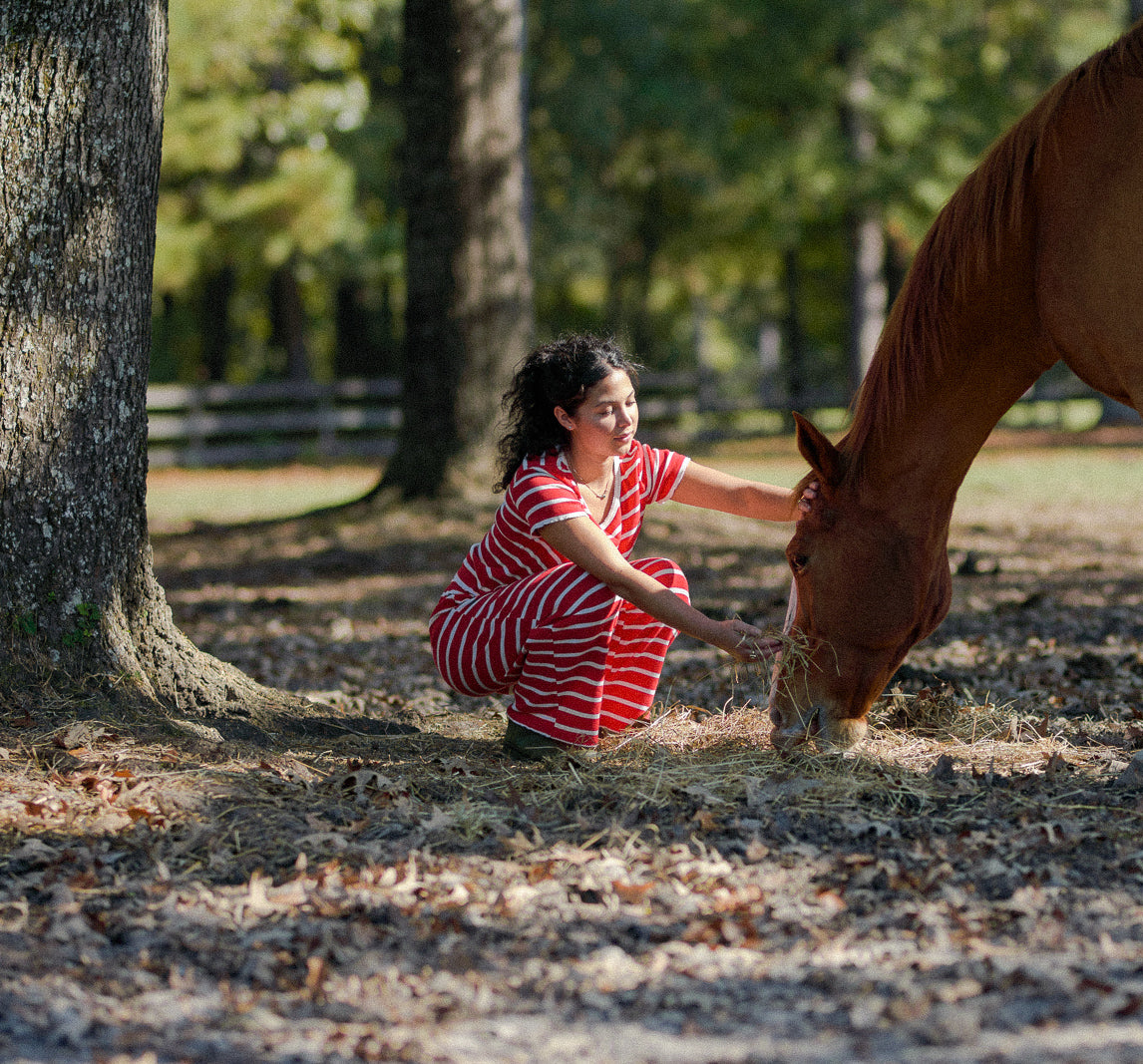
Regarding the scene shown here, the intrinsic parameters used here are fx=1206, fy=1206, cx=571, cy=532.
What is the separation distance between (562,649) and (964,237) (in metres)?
1.58

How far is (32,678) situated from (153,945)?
1.31m

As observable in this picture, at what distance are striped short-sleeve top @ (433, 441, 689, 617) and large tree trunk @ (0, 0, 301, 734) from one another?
40.3 inches

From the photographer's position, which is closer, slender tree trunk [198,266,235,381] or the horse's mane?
the horse's mane

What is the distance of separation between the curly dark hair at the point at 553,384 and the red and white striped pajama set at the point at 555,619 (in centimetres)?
8

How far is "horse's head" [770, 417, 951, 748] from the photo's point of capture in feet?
11.1

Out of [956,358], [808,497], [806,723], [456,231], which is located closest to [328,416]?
[456,231]

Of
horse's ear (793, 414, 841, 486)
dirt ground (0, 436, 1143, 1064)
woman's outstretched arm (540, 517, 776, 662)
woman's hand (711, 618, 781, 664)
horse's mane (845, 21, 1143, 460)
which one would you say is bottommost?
dirt ground (0, 436, 1143, 1064)

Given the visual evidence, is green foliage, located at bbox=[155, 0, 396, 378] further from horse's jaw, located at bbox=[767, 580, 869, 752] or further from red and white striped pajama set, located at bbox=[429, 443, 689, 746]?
horse's jaw, located at bbox=[767, 580, 869, 752]

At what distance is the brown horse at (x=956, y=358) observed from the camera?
314 cm

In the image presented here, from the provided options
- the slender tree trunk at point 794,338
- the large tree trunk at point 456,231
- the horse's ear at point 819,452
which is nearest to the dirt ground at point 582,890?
the horse's ear at point 819,452

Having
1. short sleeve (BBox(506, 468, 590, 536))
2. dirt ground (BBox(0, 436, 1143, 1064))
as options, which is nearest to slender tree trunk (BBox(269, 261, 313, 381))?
dirt ground (BBox(0, 436, 1143, 1064))

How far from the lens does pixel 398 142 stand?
16953 millimetres

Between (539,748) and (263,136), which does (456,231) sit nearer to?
(539,748)

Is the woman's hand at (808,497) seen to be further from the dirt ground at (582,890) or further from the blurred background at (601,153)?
the blurred background at (601,153)
